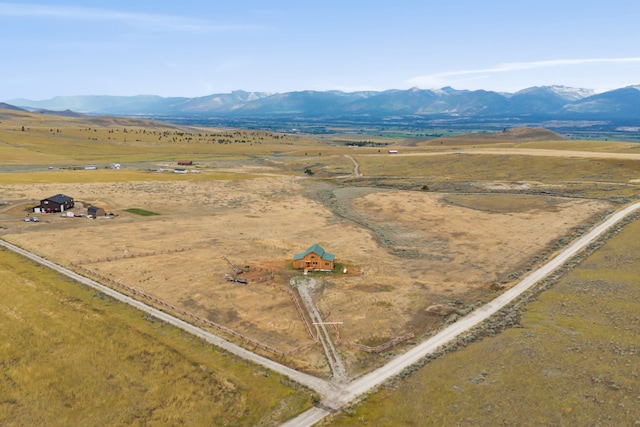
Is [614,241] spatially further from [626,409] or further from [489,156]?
[489,156]

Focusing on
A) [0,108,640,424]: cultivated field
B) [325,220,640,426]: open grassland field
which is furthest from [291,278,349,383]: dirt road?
[325,220,640,426]: open grassland field

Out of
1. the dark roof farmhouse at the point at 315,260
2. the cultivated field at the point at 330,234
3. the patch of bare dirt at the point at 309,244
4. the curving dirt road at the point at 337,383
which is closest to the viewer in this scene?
the curving dirt road at the point at 337,383

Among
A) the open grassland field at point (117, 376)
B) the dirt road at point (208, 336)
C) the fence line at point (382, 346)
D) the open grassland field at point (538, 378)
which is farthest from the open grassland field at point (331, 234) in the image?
the open grassland field at point (538, 378)

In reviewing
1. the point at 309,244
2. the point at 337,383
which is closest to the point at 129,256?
the point at 309,244

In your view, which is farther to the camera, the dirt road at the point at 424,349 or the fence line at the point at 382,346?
the fence line at the point at 382,346

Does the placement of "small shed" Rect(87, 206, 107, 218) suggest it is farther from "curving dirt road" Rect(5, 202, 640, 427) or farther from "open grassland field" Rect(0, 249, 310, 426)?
"open grassland field" Rect(0, 249, 310, 426)

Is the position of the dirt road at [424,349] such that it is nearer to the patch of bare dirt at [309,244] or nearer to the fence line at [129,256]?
the patch of bare dirt at [309,244]

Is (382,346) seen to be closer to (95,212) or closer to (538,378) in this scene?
(538,378)
